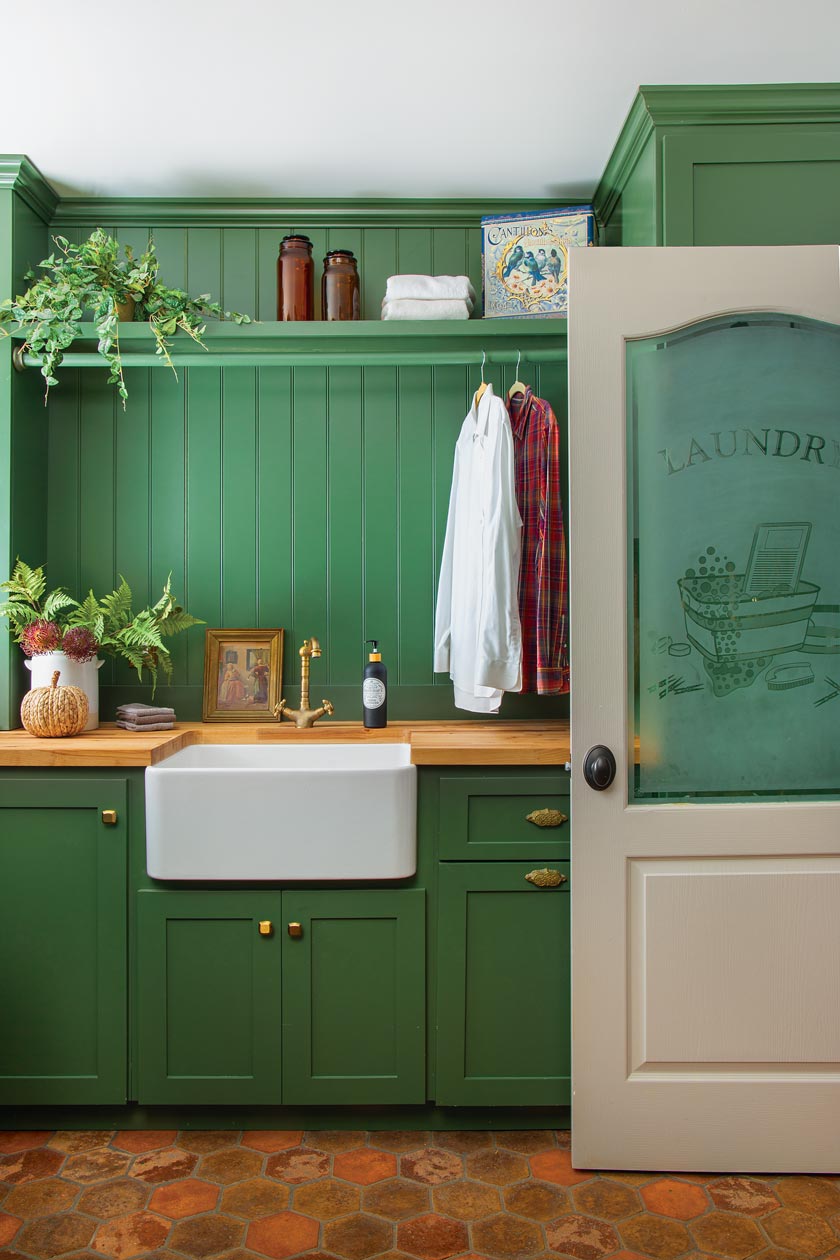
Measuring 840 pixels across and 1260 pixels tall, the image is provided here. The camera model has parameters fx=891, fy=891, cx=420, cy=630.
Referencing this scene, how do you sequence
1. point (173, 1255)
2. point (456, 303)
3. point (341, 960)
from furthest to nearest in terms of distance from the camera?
point (456, 303) → point (341, 960) → point (173, 1255)

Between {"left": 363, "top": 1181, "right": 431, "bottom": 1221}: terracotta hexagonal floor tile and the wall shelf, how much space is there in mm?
2164

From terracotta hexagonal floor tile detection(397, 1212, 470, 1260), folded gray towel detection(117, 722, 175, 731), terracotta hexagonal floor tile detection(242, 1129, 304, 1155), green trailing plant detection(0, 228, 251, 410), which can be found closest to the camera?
terracotta hexagonal floor tile detection(397, 1212, 470, 1260)

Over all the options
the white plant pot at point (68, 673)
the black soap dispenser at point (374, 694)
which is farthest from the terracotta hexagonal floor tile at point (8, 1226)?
the black soap dispenser at point (374, 694)

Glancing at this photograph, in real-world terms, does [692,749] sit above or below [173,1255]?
above

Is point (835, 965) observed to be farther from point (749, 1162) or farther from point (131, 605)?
point (131, 605)

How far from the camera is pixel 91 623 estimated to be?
2.64 metres

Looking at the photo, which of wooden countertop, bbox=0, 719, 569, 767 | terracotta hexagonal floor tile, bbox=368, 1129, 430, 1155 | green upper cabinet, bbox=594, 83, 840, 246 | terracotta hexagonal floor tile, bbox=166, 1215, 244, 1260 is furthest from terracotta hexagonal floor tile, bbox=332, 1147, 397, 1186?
green upper cabinet, bbox=594, 83, 840, 246

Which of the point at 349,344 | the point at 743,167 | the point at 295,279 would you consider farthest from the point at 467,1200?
the point at 743,167

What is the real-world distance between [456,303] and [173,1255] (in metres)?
2.43

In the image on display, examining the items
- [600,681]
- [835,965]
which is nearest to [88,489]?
[600,681]

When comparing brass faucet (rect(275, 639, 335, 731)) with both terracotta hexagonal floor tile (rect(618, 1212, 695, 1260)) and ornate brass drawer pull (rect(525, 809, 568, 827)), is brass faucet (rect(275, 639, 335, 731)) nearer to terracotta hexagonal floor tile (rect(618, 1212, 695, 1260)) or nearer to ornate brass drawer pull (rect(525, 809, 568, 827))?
ornate brass drawer pull (rect(525, 809, 568, 827))

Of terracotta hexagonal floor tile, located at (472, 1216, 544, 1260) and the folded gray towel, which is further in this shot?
the folded gray towel

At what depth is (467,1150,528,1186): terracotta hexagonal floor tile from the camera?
6.66ft

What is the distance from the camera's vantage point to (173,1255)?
1766 mm
